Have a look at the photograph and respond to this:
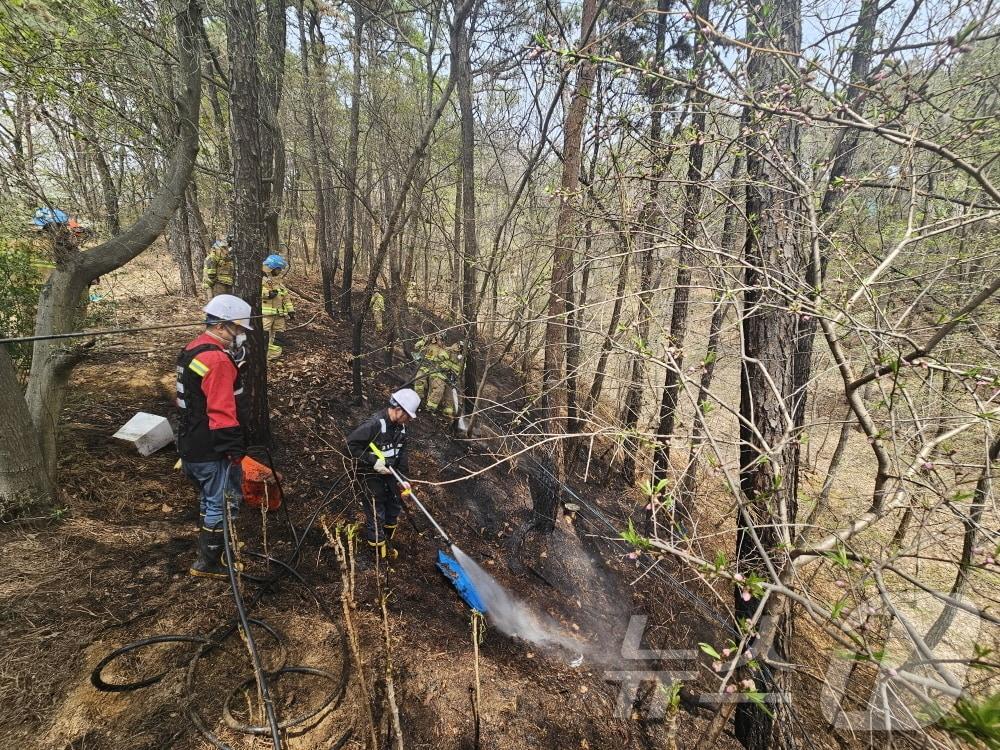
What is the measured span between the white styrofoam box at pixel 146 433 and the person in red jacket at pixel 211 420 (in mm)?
1859

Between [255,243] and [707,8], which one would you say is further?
[707,8]

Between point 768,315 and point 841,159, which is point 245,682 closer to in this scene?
point 768,315

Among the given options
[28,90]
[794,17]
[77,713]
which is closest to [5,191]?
[28,90]

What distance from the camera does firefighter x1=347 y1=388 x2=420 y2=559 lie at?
472cm

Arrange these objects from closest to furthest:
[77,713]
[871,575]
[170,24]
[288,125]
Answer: [871,575] → [77,713] → [170,24] → [288,125]

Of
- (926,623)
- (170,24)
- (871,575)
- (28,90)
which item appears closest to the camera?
(871,575)

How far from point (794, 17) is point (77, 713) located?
23.6 feet

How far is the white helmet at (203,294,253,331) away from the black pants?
7.00ft

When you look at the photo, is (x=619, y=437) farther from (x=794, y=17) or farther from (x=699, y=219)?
(x=794, y=17)

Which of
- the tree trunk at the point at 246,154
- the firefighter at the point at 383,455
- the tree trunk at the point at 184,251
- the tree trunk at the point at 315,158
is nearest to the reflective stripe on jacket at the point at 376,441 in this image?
the firefighter at the point at 383,455

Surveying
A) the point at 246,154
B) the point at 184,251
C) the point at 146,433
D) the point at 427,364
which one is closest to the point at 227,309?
the point at 246,154

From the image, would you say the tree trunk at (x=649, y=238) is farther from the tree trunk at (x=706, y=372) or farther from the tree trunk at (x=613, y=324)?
the tree trunk at (x=706, y=372)

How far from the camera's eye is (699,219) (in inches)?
126

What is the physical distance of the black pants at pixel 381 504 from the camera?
16.2 feet
